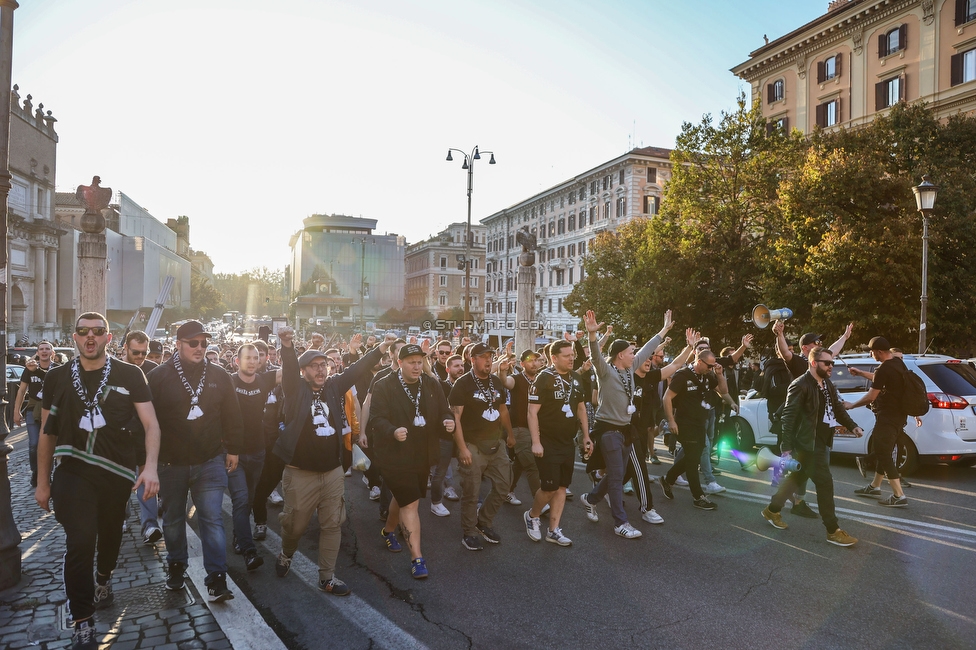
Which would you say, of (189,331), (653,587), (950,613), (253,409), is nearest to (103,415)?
(189,331)

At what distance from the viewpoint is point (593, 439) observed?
704 cm

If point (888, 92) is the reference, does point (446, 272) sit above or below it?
below

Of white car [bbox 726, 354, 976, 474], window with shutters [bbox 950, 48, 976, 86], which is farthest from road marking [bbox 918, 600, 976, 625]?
window with shutters [bbox 950, 48, 976, 86]

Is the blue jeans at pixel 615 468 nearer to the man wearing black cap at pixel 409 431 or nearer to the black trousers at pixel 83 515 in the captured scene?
the man wearing black cap at pixel 409 431

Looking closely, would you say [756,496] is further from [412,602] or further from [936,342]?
[936,342]

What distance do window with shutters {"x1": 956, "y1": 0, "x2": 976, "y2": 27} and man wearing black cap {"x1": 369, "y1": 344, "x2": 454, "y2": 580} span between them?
37.3 meters

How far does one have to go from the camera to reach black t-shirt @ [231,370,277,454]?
6223 millimetres

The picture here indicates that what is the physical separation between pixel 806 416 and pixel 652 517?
1848mm

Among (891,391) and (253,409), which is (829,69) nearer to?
(891,391)

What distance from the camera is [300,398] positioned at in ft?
17.5

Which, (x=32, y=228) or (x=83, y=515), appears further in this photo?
(x=32, y=228)

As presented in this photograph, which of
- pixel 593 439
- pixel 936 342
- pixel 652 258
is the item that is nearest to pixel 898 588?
pixel 593 439

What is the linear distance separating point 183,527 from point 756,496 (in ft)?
21.6

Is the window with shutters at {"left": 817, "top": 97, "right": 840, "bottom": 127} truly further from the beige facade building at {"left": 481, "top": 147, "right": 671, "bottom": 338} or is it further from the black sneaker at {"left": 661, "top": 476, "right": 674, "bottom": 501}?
the black sneaker at {"left": 661, "top": 476, "right": 674, "bottom": 501}
